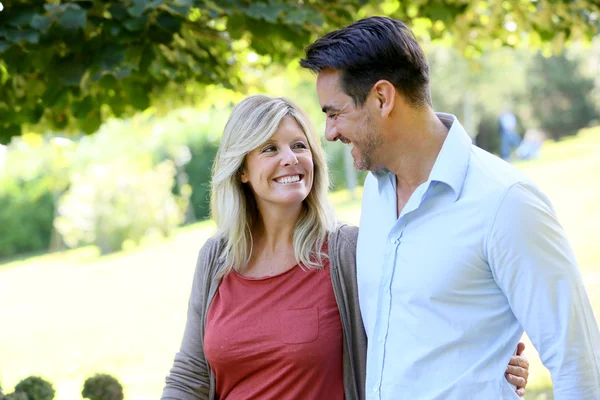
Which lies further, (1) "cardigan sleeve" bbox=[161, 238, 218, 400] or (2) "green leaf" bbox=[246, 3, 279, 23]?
(2) "green leaf" bbox=[246, 3, 279, 23]

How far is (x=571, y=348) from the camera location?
1829 mm

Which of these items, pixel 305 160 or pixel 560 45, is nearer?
pixel 305 160

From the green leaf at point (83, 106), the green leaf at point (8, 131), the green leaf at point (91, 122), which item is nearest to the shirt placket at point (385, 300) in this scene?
the green leaf at point (83, 106)

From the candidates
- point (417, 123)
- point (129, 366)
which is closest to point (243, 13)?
point (417, 123)

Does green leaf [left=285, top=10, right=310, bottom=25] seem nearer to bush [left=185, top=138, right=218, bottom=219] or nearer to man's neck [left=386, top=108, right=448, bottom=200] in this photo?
man's neck [left=386, top=108, right=448, bottom=200]

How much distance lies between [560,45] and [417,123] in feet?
12.3

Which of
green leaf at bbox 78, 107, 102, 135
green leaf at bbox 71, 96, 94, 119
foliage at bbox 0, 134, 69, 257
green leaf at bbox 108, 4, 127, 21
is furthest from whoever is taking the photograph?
foliage at bbox 0, 134, 69, 257

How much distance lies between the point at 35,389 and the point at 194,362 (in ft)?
2.53

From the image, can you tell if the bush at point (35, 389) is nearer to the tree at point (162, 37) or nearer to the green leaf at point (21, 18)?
the tree at point (162, 37)

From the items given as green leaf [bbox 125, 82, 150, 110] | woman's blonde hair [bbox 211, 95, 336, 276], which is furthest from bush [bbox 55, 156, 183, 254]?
woman's blonde hair [bbox 211, 95, 336, 276]

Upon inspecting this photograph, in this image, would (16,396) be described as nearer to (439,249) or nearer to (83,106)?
(83,106)

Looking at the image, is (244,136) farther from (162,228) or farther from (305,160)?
(162,228)

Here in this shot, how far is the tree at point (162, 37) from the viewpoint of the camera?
3693mm

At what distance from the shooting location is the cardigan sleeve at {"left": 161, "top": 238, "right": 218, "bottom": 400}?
9.48 feet
